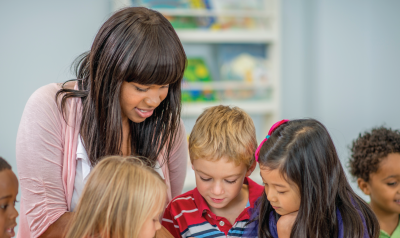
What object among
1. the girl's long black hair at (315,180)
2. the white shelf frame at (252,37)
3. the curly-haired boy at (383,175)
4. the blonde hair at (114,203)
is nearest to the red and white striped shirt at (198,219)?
the girl's long black hair at (315,180)

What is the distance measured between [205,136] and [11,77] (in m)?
2.07

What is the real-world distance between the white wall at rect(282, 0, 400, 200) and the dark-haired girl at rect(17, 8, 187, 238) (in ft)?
8.08

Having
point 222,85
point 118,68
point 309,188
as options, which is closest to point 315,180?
point 309,188

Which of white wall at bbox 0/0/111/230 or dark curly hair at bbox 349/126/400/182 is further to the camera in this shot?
white wall at bbox 0/0/111/230

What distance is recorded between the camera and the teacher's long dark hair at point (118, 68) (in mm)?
1123

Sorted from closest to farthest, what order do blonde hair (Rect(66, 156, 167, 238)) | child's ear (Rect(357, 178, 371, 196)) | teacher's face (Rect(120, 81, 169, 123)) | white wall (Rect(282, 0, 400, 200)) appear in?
blonde hair (Rect(66, 156, 167, 238))
teacher's face (Rect(120, 81, 169, 123))
child's ear (Rect(357, 178, 371, 196))
white wall (Rect(282, 0, 400, 200))

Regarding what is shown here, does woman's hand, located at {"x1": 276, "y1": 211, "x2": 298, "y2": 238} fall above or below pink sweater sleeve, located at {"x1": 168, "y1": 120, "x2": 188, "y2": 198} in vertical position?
below

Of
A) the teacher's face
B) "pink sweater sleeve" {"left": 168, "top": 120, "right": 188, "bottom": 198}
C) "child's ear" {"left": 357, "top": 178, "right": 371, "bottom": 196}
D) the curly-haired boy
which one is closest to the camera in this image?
the teacher's face

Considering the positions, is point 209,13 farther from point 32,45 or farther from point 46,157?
point 46,157

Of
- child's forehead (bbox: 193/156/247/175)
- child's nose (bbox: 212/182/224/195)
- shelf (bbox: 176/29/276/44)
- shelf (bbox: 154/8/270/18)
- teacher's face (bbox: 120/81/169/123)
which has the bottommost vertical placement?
child's nose (bbox: 212/182/224/195)

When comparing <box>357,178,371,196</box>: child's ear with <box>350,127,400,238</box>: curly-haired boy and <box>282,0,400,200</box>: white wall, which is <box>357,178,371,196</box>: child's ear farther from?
<box>282,0,400,200</box>: white wall

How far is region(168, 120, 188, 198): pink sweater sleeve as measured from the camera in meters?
Result: 1.51

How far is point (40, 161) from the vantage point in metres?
1.20

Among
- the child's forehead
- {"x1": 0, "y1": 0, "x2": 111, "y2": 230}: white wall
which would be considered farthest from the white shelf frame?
the child's forehead
